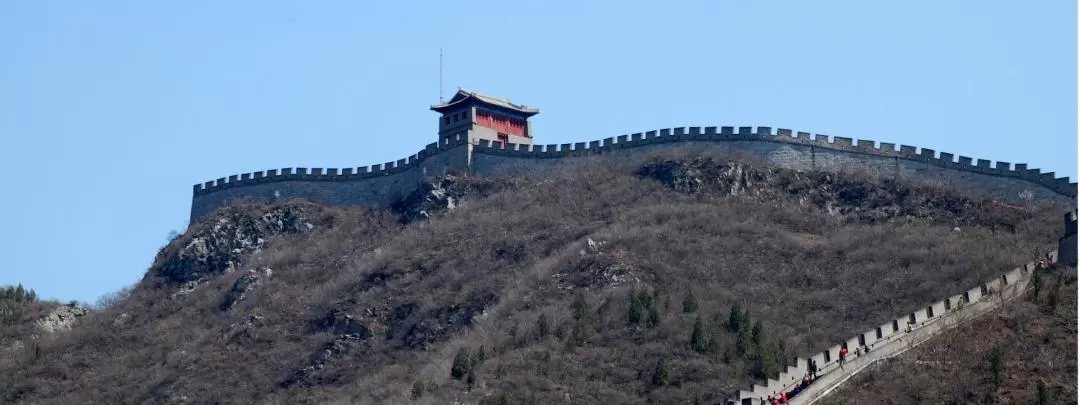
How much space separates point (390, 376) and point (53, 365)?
18.2 metres

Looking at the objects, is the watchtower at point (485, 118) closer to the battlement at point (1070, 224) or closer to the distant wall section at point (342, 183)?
the distant wall section at point (342, 183)

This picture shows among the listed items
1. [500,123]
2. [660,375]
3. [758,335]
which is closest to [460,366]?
[660,375]

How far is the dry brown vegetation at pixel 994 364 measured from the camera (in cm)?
5925

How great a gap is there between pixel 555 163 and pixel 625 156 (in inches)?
119

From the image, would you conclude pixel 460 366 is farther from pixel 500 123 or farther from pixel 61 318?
pixel 500 123

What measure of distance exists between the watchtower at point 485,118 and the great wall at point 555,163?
43mm

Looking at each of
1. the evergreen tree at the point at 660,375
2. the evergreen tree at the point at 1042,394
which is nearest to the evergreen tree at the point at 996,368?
the evergreen tree at the point at 1042,394

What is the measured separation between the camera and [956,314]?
218 feet

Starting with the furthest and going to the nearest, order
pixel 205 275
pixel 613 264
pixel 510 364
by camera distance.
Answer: pixel 205 275
pixel 613 264
pixel 510 364

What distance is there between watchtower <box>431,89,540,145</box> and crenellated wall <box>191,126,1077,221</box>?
71.9 inches


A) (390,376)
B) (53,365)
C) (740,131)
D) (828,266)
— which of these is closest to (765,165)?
(740,131)

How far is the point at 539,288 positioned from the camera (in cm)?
8069

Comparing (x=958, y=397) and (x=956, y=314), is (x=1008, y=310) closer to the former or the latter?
(x=956, y=314)

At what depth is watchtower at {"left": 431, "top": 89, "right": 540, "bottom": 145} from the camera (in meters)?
100
